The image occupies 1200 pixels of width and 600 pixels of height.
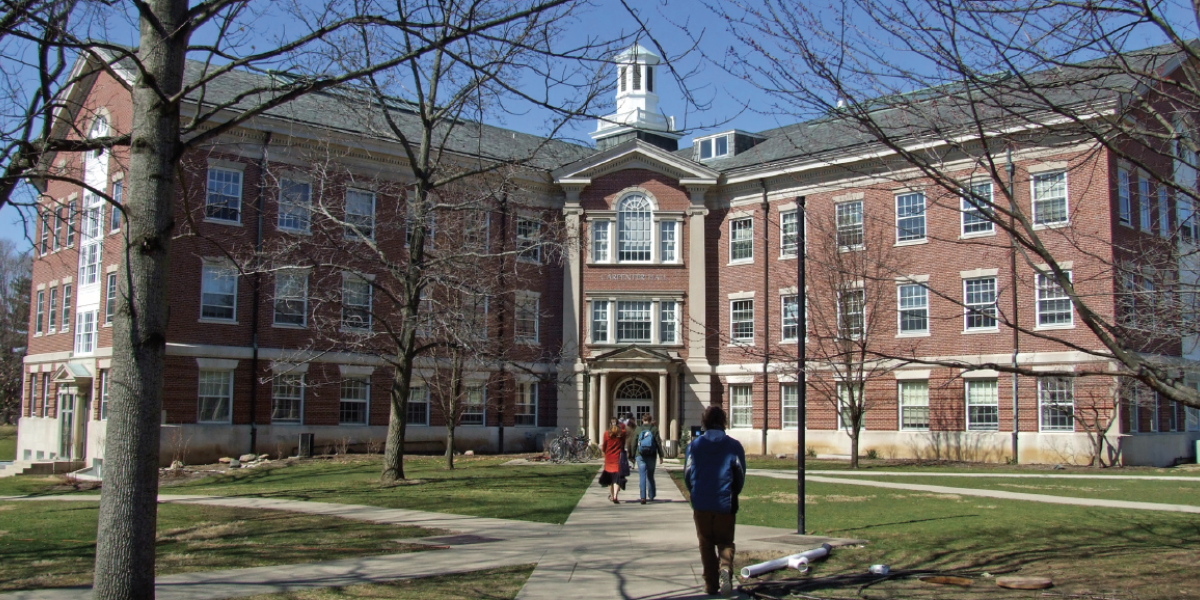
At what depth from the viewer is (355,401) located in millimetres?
34406

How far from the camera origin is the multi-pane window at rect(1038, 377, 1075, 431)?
2902 cm

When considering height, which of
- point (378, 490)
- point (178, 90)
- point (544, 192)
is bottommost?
point (378, 490)

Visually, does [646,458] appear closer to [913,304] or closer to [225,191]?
[913,304]

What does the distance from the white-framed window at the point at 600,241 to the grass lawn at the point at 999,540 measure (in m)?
20.6

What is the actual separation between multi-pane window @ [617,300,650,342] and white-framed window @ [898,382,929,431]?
382 inches

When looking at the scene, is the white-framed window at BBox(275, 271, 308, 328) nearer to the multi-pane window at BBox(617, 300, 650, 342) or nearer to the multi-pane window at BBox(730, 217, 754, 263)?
the multi-pane window at BBox(617, 300, 650, 342)

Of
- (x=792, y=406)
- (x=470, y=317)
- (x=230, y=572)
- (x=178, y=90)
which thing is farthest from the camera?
(x=792, y=406)

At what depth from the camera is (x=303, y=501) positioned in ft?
59.2

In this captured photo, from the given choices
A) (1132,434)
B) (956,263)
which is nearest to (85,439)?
(956,263)

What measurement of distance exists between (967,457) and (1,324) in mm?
60699

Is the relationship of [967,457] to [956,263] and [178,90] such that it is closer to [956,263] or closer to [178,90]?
[956,263]

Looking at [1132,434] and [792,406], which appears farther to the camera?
[792,406]

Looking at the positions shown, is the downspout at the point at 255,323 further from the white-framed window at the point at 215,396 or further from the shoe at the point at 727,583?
the shoe at the point at 727,583

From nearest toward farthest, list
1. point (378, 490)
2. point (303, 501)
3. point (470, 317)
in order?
point (303, 501) < point (378, 490) < point (470, 317)
